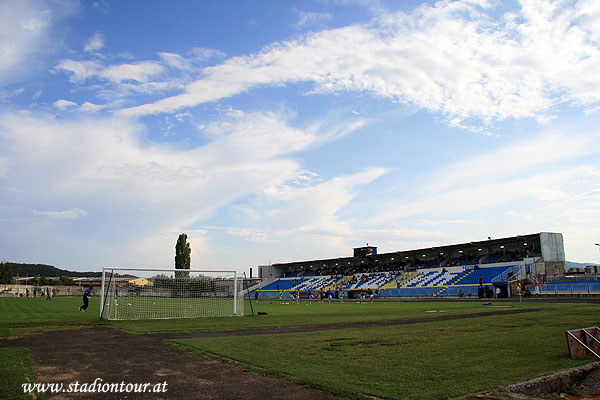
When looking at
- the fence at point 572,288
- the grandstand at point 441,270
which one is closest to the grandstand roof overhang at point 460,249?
the grandstand at point 441,270

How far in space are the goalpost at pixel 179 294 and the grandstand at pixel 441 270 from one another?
1079 inches

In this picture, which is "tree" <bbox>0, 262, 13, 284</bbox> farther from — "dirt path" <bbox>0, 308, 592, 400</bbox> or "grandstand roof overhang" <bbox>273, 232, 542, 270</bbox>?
"dirt path" <bbox>0, 308, 592, 400</bbox>

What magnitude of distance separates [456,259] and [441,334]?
56017 millimetres

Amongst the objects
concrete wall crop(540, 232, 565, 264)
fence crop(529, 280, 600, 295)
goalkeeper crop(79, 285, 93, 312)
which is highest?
concrete wall crop(540, 232, 565, 264)

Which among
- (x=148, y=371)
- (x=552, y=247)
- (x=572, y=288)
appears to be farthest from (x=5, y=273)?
(x=148, y=371)

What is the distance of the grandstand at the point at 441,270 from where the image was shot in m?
48.7

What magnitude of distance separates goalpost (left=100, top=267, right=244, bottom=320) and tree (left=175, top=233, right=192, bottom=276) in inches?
2060

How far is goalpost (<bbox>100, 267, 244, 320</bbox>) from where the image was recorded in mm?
27203

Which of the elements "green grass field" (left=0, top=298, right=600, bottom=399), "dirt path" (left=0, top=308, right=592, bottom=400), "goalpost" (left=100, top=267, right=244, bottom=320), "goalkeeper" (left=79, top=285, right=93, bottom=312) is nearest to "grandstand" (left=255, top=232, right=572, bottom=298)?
"goalpost" (left=100, top=267, right=244, bottom=320)

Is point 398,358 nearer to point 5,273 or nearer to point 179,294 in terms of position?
point 179,294

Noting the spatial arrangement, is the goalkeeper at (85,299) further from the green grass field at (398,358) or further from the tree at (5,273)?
the tree at (5,273)

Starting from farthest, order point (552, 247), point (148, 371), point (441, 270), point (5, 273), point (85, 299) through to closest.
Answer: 1. point (5, 273)
2. point (441, 270)
3. point (552, 247)
4. point (85, 299)
5. point (148, 371)

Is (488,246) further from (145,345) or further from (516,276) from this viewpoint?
(145,345)

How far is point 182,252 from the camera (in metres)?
83.4
